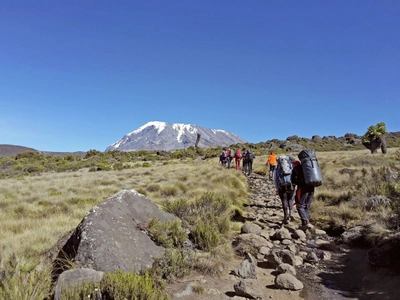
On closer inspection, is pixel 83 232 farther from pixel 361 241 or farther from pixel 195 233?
pixel 361 241

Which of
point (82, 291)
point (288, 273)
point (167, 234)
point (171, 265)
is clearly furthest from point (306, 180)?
point (82, 291)

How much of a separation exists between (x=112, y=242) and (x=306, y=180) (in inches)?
213

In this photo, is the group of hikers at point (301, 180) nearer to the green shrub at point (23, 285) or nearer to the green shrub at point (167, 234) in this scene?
the green shrub at point (167, 234)

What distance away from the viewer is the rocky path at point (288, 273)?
4.45 meters

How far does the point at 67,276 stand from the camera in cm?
369

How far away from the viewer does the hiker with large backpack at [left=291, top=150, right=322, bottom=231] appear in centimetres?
798

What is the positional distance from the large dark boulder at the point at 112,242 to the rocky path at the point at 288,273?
0.81 m

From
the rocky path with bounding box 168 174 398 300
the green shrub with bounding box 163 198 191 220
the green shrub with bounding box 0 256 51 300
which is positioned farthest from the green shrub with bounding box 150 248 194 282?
the green shrub with bounding box 163 198 191 220

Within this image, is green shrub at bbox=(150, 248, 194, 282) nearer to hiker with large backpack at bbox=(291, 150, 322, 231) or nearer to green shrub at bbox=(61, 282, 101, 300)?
green shrub at bbox=(61, 282, 101, 300)

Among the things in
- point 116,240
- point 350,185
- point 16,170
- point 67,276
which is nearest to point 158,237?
point 116,240

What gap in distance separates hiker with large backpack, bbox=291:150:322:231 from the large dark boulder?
4.45 m

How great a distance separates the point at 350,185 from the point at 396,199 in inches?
261

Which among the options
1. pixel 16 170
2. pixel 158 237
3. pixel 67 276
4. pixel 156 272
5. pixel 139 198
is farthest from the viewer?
pixel 16 170

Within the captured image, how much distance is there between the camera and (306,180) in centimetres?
802
